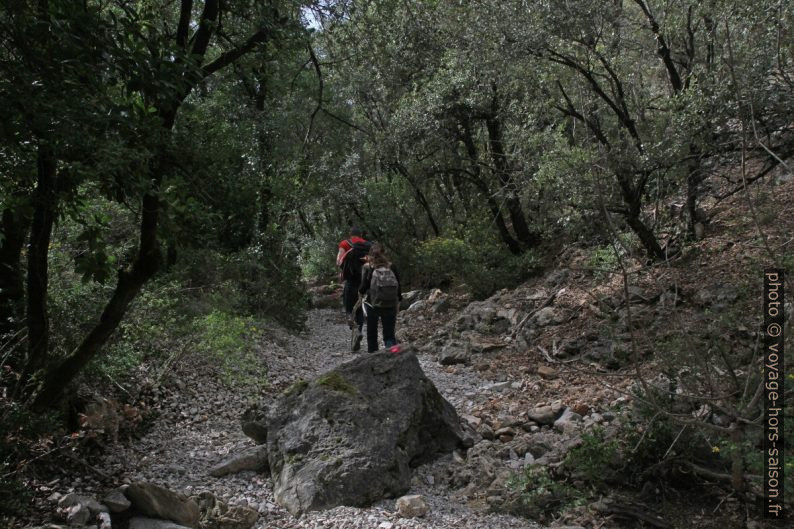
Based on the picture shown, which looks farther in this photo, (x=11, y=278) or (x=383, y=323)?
(x=383, y=323)

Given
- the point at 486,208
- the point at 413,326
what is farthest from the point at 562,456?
the point at 486,208

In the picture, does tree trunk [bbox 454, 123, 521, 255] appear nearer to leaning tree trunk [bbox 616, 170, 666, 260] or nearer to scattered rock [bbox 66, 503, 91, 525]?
leaning tree trunk [bbox 616, 170, 666, 260]

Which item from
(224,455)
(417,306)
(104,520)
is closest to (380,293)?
(224,455)

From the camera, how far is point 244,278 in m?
11.7

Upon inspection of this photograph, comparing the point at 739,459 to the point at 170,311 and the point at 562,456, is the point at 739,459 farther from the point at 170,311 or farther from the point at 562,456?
the point at 170,311

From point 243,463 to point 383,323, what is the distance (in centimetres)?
378

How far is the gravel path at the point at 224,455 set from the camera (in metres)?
4.71

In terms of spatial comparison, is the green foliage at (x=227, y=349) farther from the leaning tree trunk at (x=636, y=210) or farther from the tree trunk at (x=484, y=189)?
the tree trunk at (x=484, y=189)

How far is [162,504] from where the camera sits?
4359 millimetres

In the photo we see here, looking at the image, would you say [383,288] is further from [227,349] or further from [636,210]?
[636,210]

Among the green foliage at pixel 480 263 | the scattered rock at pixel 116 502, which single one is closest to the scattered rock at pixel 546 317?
the green foliage at pixel 480 263

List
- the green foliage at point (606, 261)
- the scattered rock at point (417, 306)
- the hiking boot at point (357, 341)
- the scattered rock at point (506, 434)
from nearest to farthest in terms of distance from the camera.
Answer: the scattered rock at point (506, 434) < the green foliage at point (606, 261) < the hiking boot at point (357, 341) < the scattered rock at point (417, 306)

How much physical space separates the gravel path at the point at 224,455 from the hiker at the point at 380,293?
45.3 inches

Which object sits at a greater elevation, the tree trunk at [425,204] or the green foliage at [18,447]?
the tree trunk at [425,204]
